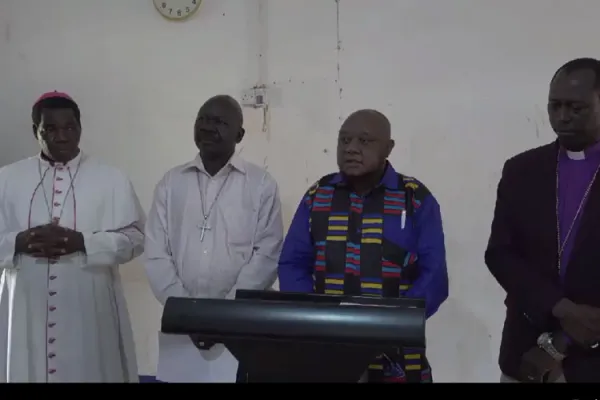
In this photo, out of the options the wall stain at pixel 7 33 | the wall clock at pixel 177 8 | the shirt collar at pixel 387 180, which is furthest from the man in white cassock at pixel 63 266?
the wall stain at pixel 7 33

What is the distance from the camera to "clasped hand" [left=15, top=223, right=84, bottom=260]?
2547mm

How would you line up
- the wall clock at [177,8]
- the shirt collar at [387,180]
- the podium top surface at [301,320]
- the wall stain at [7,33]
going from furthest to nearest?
the wall stain at [7,33]
the wall clock at [177,8]
the shirt collar at [387,180]
the podium top surface at [301,320]

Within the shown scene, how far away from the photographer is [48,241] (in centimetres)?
255

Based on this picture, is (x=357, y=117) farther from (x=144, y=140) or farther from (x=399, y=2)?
(x=144, y=140)

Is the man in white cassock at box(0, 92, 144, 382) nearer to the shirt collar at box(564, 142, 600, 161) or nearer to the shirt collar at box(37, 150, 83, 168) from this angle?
the shirt collar at box(37, 150, 83, 168)

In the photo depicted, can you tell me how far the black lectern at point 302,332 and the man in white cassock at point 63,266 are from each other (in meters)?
1.53

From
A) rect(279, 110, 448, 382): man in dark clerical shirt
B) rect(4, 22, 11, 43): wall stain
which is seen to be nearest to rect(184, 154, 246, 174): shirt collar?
rect(279, 110, 448, 382): man in dark clerical shirt

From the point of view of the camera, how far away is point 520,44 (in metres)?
3.17

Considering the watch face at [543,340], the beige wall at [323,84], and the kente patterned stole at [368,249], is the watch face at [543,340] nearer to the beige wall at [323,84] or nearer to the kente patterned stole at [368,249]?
the kente patterned stole at [368,249]

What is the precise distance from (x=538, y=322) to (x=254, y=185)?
4.25 feet

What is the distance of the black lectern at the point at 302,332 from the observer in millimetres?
1204

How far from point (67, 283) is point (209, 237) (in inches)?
26.6

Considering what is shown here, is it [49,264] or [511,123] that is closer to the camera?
[49,264]

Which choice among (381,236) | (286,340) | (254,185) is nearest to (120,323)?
(254,185)
